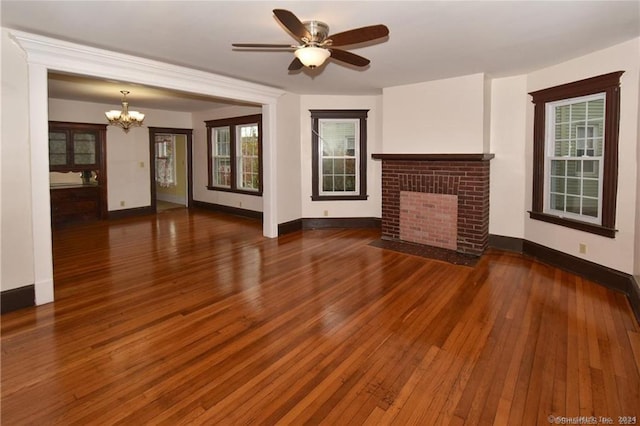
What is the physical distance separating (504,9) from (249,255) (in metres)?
4.10

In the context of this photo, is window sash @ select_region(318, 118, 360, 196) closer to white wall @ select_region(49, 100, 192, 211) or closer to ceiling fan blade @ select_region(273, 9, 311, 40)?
white wall @ select_region(49, 100, 192, 211)

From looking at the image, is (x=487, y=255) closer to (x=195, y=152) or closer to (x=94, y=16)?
(x=94, y=16)

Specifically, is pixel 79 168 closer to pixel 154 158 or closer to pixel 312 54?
pixel 154 158

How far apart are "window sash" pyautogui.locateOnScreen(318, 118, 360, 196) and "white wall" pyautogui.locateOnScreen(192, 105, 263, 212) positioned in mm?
1808

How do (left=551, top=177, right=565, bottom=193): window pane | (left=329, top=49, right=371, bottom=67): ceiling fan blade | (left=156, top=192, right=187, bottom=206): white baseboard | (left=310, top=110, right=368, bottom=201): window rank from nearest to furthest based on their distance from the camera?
(left=329, top=49, right=371, bottom=67): ceiling fan blade, (left=551, top=177, right=565, bottom=193): window pane, (left=310, top=110, right=368, bottom=201): window, (left=156, top=192, right=187, bottom=206): white baseboard

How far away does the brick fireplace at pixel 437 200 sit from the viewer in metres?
5.21

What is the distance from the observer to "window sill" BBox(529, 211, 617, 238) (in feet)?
13.0

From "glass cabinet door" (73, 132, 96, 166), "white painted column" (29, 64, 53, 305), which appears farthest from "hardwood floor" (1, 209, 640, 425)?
"glass cabinet door" (73, 132, 96, 166)

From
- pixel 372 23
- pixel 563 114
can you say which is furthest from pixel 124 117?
pixel 563 114

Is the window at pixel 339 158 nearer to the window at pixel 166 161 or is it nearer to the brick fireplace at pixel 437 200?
the brick fireplace at pixel 437 200

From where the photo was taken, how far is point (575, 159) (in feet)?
14.8

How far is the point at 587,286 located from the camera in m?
3.97

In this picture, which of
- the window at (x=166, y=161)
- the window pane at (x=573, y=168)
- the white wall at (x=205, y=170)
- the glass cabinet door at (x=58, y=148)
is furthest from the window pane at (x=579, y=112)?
the window at (x=166, y=161)

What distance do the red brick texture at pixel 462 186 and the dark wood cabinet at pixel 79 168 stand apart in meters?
6.33
